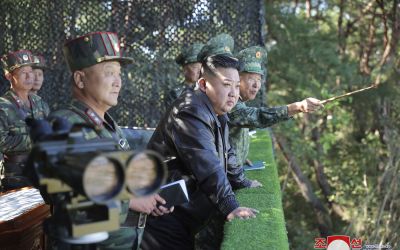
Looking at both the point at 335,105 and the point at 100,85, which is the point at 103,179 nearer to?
the point at 100,85

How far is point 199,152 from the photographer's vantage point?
3443 mm

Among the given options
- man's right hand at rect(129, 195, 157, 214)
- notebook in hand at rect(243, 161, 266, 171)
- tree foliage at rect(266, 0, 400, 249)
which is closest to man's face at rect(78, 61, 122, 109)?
man's right hand at rect(129, 195, 157, 214)

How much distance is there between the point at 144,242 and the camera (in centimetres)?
380

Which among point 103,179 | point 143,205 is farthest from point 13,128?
point 103,179

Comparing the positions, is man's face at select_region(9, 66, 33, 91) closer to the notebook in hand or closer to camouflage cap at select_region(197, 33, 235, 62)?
camouflage cap at select_region(197, 33, 235, 62)

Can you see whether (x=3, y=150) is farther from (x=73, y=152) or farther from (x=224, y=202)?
(x=73, y=152)

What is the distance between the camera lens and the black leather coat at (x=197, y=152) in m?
3.46

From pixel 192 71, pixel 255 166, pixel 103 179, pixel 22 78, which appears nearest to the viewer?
pixel 103 179

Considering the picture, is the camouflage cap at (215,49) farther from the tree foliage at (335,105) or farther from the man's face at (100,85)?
the tree foliage at (335,105)

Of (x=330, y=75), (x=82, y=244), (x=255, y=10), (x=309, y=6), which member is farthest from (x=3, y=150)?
(x=309, y=6)

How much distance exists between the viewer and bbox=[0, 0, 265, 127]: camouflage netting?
8617 mm

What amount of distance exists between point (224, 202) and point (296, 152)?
1095 centimetres

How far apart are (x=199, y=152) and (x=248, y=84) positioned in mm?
1784

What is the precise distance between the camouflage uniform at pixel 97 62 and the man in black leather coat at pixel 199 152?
56 cm
